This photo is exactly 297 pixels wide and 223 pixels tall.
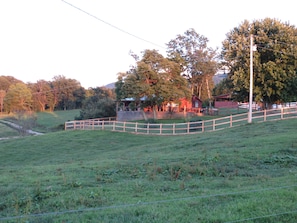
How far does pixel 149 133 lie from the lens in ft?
105

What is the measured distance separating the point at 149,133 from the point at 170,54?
24384mm

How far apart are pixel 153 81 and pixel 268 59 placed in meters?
16.2

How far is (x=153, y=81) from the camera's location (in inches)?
1836

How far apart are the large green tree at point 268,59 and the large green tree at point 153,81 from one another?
1034cm

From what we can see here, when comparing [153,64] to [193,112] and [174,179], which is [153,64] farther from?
[174,179]

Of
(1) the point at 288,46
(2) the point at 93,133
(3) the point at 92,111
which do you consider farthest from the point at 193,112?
(2) the point at 93,133

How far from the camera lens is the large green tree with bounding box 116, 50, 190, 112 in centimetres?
→ 4525

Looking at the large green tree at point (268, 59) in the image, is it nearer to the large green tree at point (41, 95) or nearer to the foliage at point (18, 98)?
the foliage at point (18, 98)

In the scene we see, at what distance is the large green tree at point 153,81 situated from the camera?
148 ft

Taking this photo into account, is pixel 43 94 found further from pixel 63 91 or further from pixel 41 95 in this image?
pixel 63 91

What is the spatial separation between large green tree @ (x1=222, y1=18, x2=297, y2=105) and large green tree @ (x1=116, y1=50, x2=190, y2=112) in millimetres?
10342

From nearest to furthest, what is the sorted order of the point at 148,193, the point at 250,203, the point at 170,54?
the point at 250,203 → the point at 148,193 → the point at 170,54

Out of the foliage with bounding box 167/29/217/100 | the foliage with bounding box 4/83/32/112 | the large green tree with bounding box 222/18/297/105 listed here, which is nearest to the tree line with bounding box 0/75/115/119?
the foliage with bounding box 4/83/32/112

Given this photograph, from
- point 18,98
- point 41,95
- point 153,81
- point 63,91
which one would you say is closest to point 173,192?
point 153,81
